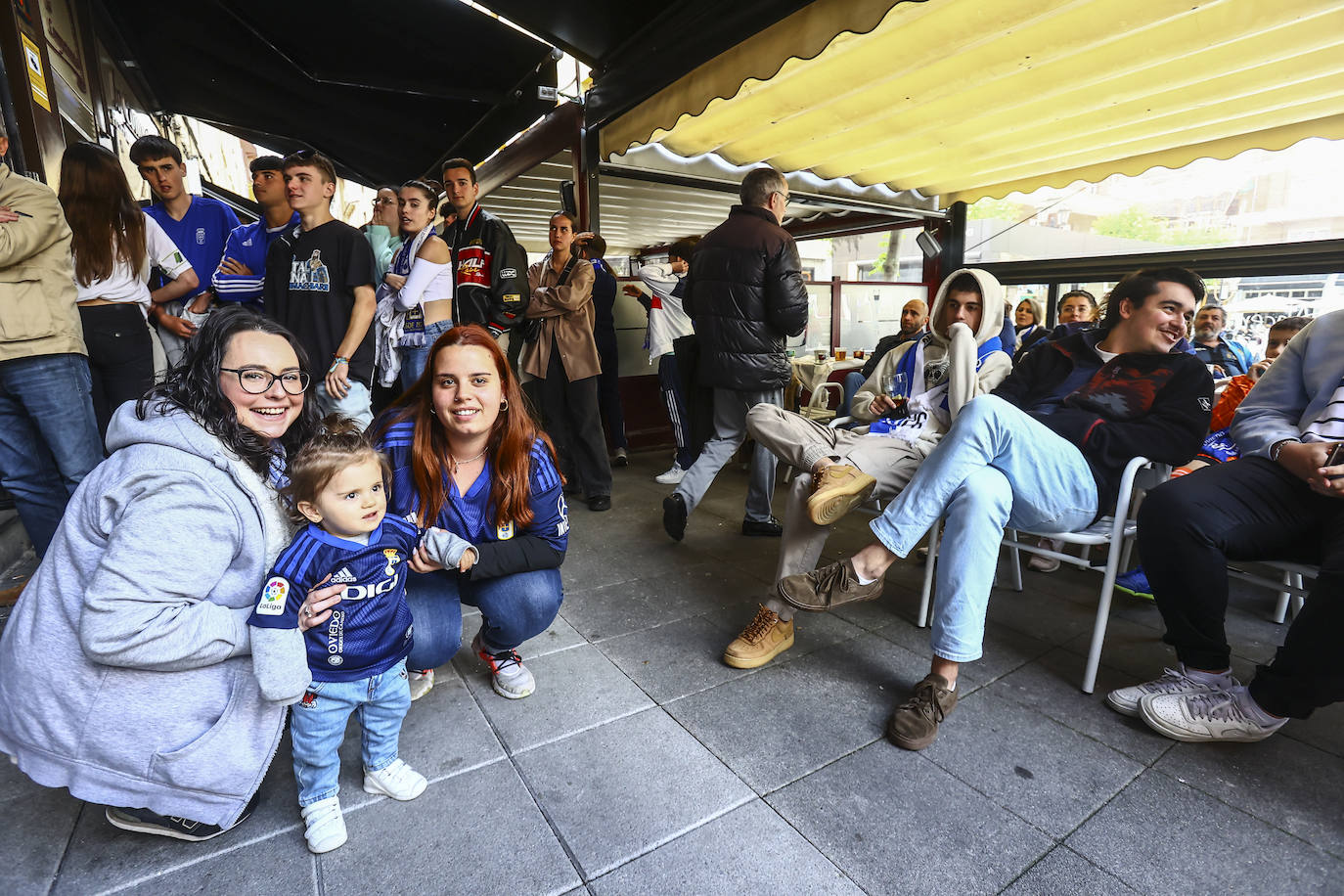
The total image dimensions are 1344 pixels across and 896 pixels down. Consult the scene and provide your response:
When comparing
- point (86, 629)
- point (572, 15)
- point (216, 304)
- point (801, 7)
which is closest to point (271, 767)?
point (86, 629)

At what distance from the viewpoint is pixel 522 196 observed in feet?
27.2

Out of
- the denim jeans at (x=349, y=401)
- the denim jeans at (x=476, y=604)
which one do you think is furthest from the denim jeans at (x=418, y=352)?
the denim jeans at (x=476, y=604)

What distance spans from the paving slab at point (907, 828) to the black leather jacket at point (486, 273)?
8.61 feet

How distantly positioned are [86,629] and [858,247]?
900 inches

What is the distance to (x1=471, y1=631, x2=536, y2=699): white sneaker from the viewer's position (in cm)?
198

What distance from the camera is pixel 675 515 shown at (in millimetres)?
3299

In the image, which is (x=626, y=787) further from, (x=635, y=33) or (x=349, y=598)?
(x=635, y=33)

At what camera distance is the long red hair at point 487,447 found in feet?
5.74

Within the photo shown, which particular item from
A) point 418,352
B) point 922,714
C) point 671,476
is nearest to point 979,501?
point 922,714

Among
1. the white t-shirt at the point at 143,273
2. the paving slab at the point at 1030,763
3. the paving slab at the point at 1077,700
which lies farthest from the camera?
the white t-shirt at the point at 143,273

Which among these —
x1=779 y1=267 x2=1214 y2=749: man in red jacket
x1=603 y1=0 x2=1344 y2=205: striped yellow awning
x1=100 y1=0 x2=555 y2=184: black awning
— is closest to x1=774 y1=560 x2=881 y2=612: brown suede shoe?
x1=779 y1=267 x2=1214 y2=749: man in red jacket

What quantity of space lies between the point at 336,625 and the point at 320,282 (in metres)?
1.85

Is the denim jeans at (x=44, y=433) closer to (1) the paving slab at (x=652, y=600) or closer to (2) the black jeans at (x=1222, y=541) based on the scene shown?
(1) the paving slab at (x=652, y=600)

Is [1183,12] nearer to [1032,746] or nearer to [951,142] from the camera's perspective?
[951,142]
